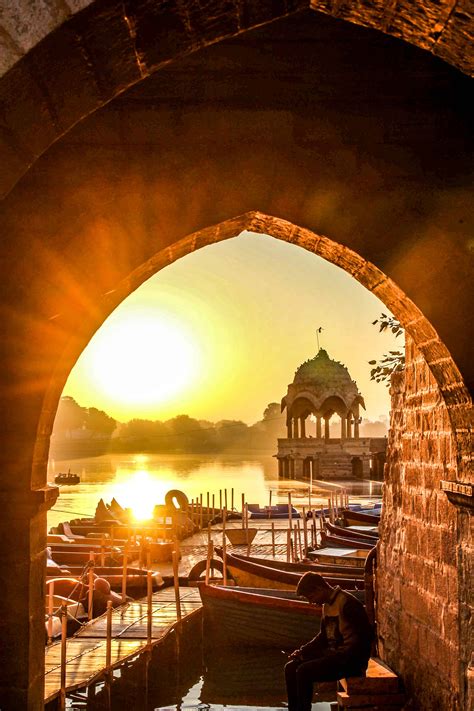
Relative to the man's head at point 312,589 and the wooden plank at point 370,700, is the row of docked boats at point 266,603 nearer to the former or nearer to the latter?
the wooden plank at point 370,700

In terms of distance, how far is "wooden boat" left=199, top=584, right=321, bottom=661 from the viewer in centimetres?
1222

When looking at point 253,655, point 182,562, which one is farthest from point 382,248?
point 182,562

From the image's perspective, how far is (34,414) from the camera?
19.2 ft

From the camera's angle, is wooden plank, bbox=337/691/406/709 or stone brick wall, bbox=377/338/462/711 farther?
wooden plank, bbox=337/691/406/709

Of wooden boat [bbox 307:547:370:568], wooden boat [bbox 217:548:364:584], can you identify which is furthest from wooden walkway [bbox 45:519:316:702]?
wooden boat [bbox 307:547:370:568]

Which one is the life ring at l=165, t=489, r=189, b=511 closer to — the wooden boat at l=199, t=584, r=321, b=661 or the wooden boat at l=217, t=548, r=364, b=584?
the wooden boat at l=217, t=548, r=364, b=584

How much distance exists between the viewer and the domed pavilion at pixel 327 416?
46625 mm

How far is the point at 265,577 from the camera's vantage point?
1338cm

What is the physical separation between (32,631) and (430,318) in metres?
3.73

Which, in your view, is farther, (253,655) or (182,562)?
(182,562)

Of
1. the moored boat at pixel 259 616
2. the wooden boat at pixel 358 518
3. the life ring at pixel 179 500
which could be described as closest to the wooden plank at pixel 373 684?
the moored boat at pixel 259 616

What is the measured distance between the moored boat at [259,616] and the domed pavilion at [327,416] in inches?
1321

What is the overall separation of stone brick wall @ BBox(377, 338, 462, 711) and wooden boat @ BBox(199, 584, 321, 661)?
15.2 ft

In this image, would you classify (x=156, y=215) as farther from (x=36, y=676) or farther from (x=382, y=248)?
(x=36, y=676)
